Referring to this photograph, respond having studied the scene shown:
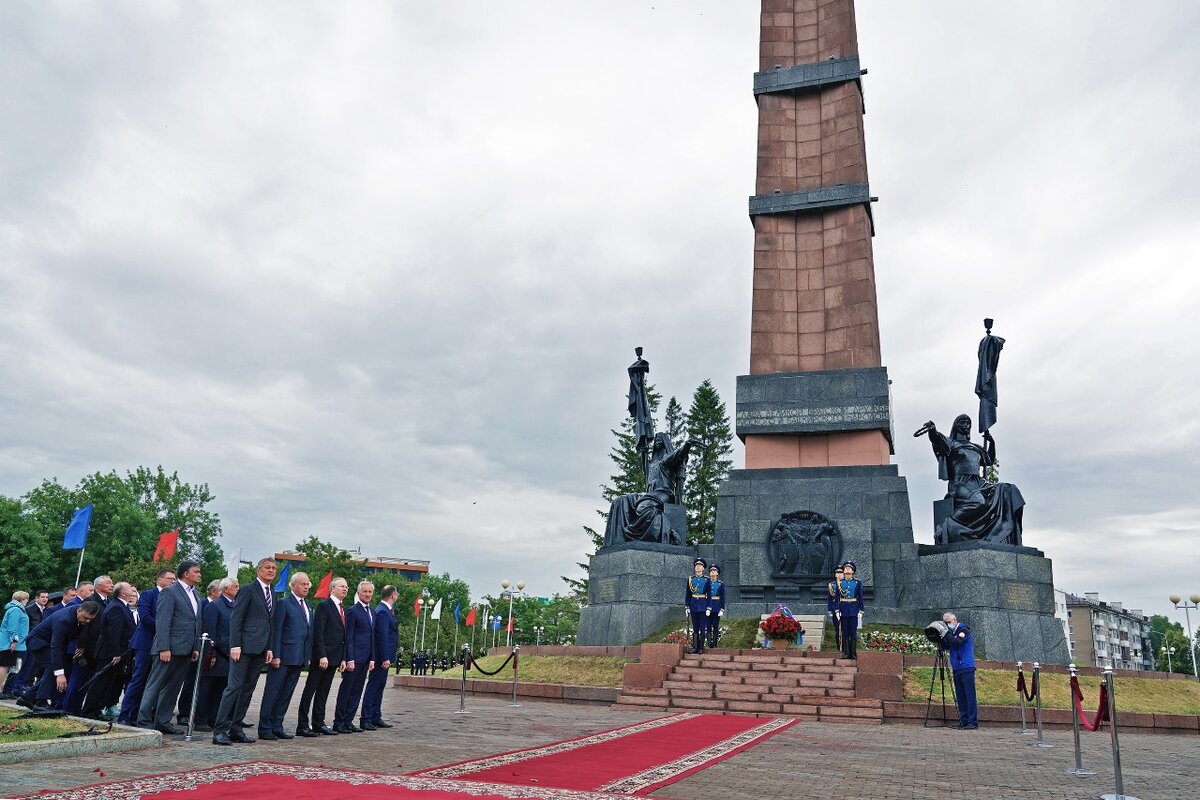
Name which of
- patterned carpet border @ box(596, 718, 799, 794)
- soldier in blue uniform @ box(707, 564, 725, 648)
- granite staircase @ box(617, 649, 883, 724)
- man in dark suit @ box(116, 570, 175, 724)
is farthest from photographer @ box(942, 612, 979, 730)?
man in dark suit @ box(116, 570, 175, 724)

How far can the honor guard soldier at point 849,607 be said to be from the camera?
14367mm

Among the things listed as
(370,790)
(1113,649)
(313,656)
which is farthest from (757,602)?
(1113,649)

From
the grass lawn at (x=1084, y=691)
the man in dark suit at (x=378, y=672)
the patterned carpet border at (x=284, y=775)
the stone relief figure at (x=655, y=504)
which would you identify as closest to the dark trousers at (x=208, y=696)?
the man in dark suit at (x=378, y=672)

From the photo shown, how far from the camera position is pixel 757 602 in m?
19.7

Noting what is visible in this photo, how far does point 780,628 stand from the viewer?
15930 millimetres

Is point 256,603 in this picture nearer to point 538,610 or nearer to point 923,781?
point 923,781

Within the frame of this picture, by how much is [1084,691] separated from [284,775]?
12479 mm

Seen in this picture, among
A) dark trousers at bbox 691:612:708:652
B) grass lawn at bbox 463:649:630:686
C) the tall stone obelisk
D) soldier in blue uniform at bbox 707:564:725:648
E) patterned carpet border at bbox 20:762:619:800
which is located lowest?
patterned carpet border at bbox 20:762:619:800

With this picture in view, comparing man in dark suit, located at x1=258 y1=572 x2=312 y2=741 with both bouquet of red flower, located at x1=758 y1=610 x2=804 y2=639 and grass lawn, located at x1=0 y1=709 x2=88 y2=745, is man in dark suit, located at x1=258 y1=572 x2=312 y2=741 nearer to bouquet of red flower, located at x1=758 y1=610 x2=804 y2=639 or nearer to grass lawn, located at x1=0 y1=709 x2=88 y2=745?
grass lawn, located at x1=0 y1=709 x2=88 y2=745

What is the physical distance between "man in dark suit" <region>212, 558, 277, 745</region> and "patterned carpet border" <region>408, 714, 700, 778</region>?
2557 mm

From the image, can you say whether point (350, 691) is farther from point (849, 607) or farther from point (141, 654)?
point (849, 607)

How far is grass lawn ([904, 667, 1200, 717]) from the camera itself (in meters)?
13.3

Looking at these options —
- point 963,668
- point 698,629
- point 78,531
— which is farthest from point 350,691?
point 78,531

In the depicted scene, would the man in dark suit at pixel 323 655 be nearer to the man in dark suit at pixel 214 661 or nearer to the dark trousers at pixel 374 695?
the dark trousers at pixel 374 695
